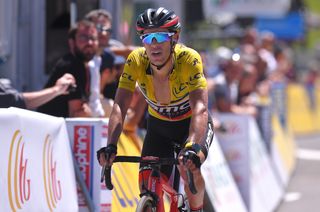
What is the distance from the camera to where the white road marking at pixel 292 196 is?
12.7 m

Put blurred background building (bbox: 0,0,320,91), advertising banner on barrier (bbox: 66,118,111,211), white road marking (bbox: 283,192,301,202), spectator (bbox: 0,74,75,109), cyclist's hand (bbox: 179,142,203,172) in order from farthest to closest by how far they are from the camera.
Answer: white road marking (bbox: 283,192,301,202)
blurred background building (bbox: 0,0,320,91)
spectator (bbox: 0,74,75,109)
advertising banner on barrier (bbox: 66,118,111,211)
cyclist's hand (bbox: 179,142,203,172)

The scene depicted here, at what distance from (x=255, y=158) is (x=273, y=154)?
235 centimetres

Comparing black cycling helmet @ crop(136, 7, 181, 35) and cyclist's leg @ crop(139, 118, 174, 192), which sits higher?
black cycling helmet @ crop(136, 7, 181, 35)

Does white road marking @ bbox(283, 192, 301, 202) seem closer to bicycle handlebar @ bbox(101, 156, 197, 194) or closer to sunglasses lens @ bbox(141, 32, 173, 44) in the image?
bicycle handlebar @ bbox(101, 156, 197, 194)

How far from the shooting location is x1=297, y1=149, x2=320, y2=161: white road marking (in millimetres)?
18562

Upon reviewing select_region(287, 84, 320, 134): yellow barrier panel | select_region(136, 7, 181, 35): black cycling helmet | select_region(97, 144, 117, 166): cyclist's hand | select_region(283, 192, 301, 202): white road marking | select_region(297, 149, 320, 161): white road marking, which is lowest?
select_region(287, 84, 320, 134): yellow barrier panel

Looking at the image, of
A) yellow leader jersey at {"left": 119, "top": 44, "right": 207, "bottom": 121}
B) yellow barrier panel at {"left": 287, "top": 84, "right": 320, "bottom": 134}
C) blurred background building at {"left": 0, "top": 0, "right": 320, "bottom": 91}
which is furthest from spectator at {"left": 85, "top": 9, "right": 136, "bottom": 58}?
yellow barrier panel at {"left": 287, "top": 84, "right": 320, "bottom": 134}

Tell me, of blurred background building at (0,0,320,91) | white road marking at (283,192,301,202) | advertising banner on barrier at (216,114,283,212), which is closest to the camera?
blurred background building at (0,0,320,91)

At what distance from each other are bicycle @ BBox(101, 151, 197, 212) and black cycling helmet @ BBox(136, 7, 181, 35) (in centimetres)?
93

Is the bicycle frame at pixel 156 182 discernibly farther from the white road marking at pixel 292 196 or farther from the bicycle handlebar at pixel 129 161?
the white road marking at pixel 292 196

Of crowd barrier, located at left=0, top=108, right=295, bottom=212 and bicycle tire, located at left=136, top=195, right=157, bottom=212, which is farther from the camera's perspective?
bicycle tire, located at left=136, top=195, right=157, bottom=212

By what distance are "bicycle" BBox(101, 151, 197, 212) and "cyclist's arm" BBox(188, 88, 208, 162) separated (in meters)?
0.21

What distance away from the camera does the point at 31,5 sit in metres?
10.0

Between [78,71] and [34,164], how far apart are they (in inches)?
78.7
